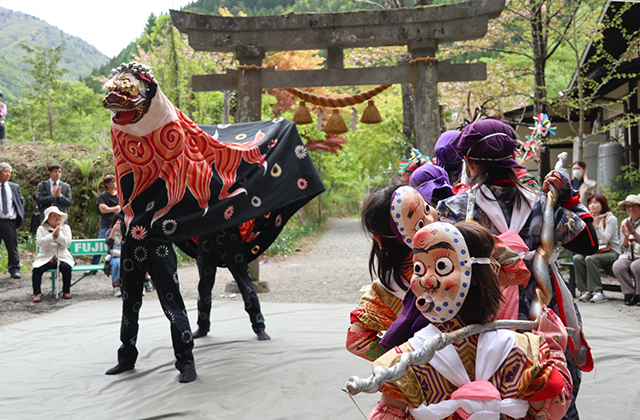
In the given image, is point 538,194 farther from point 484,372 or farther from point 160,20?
point 160,20

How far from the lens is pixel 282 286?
8.54m

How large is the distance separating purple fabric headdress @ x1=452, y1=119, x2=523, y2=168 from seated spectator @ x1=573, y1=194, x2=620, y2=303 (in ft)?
15.7

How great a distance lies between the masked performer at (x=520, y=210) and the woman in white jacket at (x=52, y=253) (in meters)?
6.27

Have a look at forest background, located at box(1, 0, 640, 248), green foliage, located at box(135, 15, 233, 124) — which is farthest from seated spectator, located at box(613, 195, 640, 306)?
green foliage, located at box(135, 15, 233, 124)

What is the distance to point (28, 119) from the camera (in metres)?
25.4

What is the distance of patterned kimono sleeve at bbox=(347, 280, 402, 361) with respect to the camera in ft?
7.87

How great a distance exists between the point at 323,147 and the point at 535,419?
16.8 m

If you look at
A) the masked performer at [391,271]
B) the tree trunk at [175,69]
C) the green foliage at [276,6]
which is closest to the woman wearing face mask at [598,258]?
the masked performer at [391,271]

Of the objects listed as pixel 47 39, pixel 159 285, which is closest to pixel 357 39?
pixel 159 285

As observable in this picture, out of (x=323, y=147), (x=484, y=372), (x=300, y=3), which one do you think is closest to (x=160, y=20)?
(x=323, y=147)

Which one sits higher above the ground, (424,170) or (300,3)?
(300,3)

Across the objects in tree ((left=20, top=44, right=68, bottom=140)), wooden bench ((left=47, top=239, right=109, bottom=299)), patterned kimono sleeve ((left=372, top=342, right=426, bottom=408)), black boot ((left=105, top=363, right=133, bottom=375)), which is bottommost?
black boot ((left=105, top=363, right=133, bottom=375))

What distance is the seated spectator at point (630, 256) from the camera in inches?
248

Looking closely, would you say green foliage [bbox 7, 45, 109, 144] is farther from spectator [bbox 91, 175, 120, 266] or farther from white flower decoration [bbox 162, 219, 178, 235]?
white flower decoration [bbox 162, 219, 178, 235]
